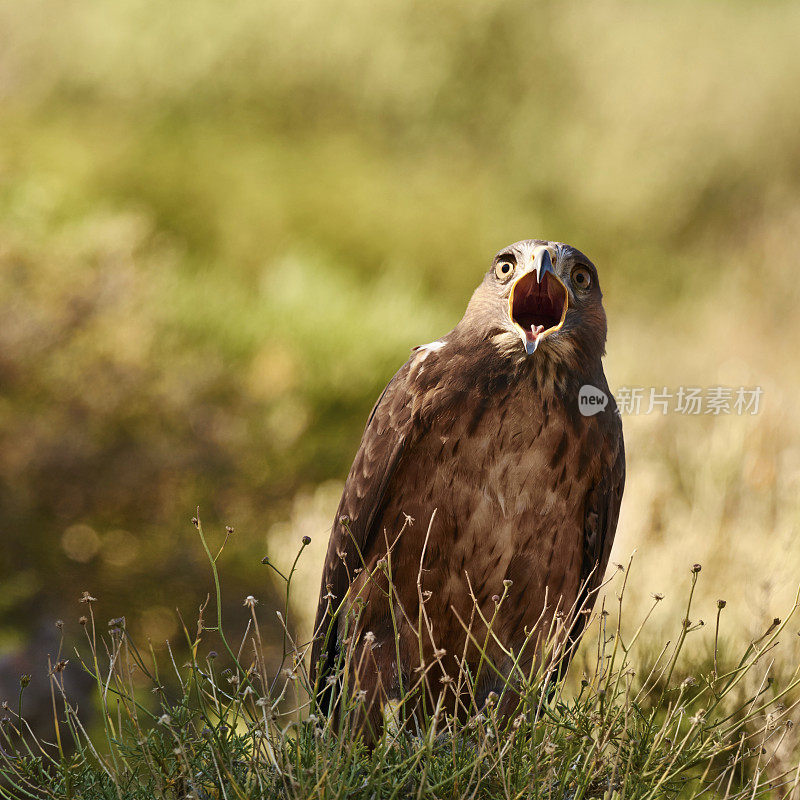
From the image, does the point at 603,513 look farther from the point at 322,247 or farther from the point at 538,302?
the point at 322,247

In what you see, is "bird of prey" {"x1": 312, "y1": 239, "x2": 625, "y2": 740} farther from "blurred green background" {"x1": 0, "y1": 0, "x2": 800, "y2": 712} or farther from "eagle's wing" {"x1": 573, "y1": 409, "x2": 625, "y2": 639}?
"blurred green background" {"x1": 0, "y1": 0, "x2": 800, "y2": 712}

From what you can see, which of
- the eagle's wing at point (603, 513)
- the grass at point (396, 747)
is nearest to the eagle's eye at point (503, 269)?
the eagle's wing at point (603, 513)

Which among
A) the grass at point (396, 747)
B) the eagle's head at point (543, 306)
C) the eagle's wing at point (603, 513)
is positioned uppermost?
the eagle's head at point (543, 306)

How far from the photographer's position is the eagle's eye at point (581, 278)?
1.84 metres

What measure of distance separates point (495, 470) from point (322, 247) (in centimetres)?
335

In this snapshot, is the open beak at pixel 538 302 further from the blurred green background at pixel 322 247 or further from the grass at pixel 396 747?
the blurred green background at pixel 322 247

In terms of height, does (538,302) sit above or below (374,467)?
above

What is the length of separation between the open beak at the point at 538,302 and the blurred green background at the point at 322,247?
1.07 m

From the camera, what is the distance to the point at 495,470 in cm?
187

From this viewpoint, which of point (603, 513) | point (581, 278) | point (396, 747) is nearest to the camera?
point (396, 747)

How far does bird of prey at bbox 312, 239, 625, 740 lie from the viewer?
1855mm
